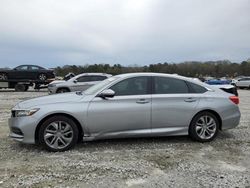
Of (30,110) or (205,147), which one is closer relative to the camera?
(30,110)

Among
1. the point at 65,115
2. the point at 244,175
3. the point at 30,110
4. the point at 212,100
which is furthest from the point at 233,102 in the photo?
the point at 30,110

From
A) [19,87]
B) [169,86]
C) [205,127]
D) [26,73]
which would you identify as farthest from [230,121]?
[19,87]

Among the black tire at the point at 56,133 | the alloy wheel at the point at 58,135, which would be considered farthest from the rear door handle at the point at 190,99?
the alloy wheel at the point at 58,135

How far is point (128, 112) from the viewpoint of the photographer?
654 centimetres

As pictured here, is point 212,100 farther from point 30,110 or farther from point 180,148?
point 30,110

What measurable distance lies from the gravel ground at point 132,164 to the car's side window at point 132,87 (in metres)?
1.03

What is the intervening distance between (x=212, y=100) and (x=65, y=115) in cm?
304

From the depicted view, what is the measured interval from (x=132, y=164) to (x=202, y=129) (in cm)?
220

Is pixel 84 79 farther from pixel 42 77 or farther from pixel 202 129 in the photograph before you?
pixel 202 129

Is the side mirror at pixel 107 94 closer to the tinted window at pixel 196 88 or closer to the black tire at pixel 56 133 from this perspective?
the black tire at pixel 56 133

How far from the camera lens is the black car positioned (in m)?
25.4

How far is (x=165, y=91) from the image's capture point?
6957 mm

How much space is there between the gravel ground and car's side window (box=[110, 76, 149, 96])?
1.03m

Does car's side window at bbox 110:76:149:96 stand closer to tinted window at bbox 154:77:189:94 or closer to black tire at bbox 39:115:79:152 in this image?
tinted window at bbox 154:77:189:94
